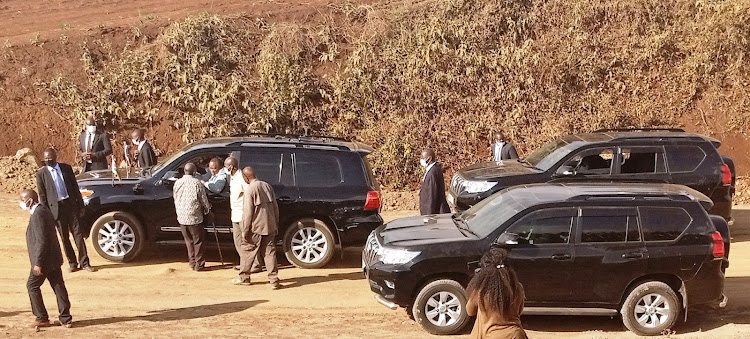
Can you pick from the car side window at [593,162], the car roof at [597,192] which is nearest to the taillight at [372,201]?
the car roof at [597,192]

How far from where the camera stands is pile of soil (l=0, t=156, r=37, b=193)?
17.9m

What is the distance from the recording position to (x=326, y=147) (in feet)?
45.3

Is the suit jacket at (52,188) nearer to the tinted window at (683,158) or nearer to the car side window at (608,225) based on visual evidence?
the car side window at (608,225)

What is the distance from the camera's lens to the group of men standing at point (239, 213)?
12.4 metres

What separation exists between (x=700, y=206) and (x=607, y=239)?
1.25 metres

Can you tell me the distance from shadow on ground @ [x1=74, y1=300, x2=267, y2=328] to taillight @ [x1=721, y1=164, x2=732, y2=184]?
7904mm

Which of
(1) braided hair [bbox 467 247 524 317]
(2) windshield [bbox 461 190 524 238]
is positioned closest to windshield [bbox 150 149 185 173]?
(2) windshield [bbox 461 190 524 238]

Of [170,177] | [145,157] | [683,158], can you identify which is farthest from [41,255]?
[683,158]

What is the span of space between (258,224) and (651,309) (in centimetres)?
513

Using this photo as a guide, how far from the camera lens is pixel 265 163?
44.9 feet

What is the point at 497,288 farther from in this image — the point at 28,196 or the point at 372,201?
the point at 372,201

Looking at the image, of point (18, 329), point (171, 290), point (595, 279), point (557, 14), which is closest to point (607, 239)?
point (595, 279)

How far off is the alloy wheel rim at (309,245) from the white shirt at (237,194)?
1.10 m

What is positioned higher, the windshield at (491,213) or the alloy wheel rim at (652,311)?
the windshield at (491,213)
